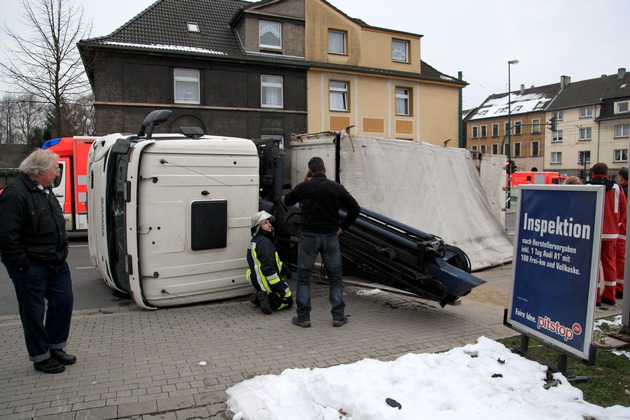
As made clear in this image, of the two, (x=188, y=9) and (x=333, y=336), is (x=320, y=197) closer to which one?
(x=333, y=336)

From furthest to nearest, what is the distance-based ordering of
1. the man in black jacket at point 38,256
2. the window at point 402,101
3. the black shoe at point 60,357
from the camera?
the window at point 402,101, the black shoe at point 60,357, the man in black jacket at point 38,256

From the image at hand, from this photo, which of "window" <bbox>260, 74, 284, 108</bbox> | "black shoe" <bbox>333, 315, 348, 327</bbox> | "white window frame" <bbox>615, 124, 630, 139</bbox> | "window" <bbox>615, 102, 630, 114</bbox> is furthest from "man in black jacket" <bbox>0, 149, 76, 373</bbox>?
"window" <bbox>615, 102, 630, 114</bbox>

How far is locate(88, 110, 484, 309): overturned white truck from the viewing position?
5.62 meters

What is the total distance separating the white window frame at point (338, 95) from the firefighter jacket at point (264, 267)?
19.9 m

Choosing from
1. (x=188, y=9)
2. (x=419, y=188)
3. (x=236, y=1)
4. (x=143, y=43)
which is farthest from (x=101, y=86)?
(x=419, y=188)

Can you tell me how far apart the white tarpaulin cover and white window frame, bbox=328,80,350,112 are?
1586 cm

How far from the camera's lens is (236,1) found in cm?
2636

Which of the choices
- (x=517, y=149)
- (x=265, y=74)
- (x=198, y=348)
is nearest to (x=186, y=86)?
(x=265, y=74)

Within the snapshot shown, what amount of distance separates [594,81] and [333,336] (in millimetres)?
67937

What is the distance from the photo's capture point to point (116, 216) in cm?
607

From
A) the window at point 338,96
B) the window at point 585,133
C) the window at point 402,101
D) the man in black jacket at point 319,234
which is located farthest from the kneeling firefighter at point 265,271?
the window at point 585,133

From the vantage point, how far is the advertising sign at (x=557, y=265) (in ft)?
12.2

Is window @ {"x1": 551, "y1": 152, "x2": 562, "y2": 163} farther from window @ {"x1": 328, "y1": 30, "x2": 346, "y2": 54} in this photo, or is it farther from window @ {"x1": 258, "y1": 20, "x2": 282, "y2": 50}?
window @ {"x1": 258, "y1": 20, "x2": 282, "y2": 50}

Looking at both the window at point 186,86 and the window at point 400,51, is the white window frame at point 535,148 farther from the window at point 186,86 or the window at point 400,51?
the window at point 186,86
